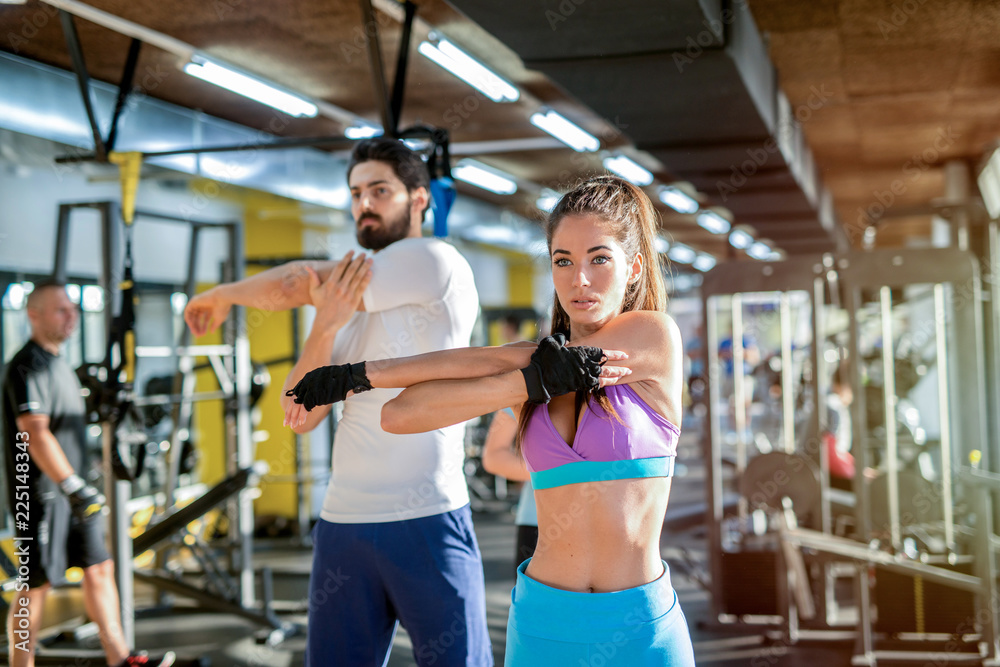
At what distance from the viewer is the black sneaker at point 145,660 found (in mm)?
3373

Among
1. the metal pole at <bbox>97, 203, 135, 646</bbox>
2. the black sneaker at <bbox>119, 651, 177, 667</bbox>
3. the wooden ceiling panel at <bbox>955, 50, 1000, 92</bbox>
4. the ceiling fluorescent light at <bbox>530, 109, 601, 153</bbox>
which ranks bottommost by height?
the black sneaker at <bbox>119, 651, 177, 667</bbox>

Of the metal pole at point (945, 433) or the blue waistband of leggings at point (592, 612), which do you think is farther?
the metal pole at point (945, 433)

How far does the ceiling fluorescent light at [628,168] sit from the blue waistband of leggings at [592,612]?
16.3 ft

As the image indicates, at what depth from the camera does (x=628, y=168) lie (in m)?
6.84

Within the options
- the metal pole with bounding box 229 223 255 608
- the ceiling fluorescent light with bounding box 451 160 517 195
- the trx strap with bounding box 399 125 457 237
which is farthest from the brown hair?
the ceiling fluorescent light with bounding box 451 160 517 195

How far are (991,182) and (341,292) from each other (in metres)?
7.12

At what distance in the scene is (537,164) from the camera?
7562 mm

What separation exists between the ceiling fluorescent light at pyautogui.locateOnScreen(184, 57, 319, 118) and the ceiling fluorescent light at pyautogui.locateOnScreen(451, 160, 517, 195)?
2.06 meters

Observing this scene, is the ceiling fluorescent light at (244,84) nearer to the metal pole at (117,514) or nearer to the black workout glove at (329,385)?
the metal pole at (117,514)

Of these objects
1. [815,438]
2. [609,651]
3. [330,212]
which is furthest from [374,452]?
[330,212]

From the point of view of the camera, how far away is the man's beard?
189 cm

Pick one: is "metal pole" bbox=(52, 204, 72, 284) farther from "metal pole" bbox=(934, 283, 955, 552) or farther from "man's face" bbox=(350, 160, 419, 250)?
"metal pole" bbox=(934, 283, 955, 552)

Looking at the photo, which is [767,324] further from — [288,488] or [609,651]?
[609,651]

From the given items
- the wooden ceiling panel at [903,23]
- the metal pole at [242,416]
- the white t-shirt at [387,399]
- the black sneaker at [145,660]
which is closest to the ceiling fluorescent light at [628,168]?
the wooden ceiling panel at [903,23]
